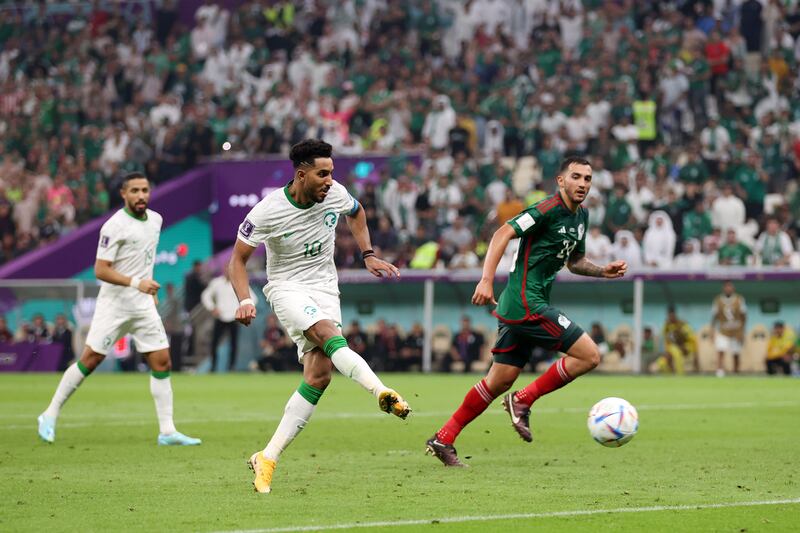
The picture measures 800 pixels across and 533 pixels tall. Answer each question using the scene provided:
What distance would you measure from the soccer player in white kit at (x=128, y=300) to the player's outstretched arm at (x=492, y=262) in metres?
4.02

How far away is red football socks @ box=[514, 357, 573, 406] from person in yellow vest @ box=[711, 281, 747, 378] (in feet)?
55.5

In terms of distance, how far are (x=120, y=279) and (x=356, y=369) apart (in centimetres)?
469

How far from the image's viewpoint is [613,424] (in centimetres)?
1017

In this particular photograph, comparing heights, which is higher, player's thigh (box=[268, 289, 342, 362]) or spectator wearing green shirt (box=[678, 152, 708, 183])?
spectator wearing green shirt (box=[678, 152, 708, 183])

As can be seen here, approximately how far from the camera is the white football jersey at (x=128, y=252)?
12.9m

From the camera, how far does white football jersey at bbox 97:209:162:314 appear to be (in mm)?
12938

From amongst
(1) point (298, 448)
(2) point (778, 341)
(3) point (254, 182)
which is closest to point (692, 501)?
(1) point (298, 448)

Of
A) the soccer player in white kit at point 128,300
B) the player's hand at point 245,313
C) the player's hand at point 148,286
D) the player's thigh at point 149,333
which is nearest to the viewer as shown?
the player's hand at point 245,313

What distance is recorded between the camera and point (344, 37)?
3553 centimetres

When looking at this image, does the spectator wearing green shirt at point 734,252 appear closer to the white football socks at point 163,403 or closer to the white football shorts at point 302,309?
the white football socks at point 163,403

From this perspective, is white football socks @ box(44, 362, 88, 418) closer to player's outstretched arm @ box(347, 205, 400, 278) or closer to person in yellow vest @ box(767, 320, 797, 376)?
player's outstretched arm @ box(347, 205, 400, 278)

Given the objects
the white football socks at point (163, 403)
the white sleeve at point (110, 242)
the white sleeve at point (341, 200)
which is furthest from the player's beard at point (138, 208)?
the white sleeve at point (341, 200)

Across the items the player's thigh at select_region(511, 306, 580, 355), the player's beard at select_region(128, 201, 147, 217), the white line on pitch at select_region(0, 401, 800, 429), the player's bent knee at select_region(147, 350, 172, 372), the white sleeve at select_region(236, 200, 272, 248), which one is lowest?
the white line on pitch at select_region(0, 401, 800, 429)

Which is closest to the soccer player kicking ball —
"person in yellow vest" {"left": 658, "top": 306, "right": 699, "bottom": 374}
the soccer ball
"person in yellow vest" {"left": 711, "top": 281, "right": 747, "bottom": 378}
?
the soccer ball
